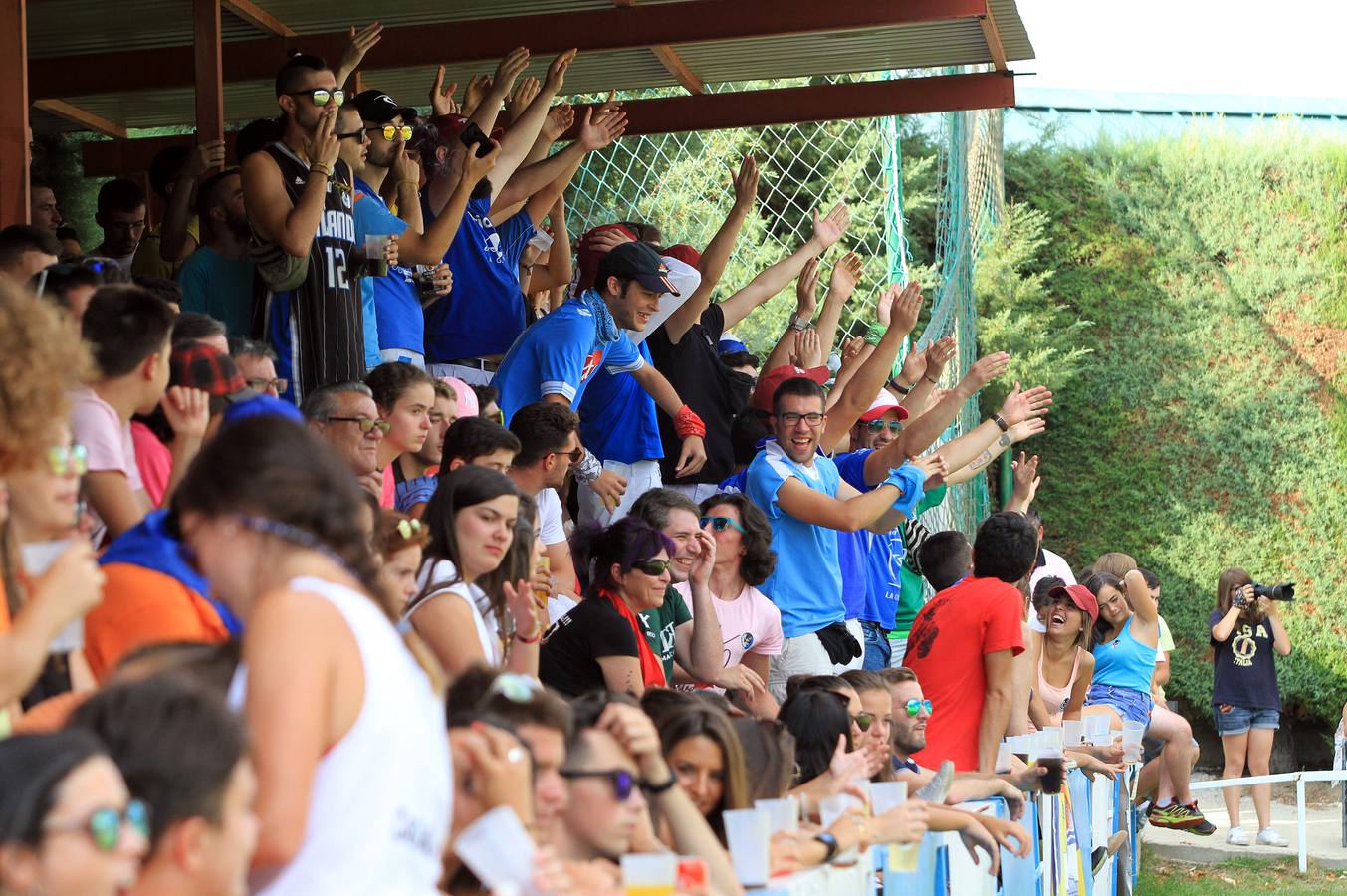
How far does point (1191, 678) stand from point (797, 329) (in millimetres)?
11427

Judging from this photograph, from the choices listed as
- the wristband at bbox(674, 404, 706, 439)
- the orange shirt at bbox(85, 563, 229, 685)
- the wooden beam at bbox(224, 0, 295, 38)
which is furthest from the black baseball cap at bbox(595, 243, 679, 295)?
the orange shirt at bbox(85, 563, 229, 685)

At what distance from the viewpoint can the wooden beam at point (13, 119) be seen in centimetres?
444

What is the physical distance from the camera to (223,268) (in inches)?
199

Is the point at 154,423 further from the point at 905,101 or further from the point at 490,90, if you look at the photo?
the point at 905,101

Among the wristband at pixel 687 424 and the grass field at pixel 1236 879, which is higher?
the wristband at pixel 687 424

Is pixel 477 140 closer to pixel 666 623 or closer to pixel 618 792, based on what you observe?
pixel 666 623

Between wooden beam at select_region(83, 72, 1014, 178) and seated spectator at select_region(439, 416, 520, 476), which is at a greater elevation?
wooden beam at select_region(83, 72, 1014, 178)

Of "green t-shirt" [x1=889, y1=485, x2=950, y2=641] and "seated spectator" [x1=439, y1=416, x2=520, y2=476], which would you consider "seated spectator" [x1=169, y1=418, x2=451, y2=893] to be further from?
"green t-shirt" [x1=889, y1=485, x2=950, y2=641]

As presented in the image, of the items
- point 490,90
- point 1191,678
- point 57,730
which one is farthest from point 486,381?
point 1191,678

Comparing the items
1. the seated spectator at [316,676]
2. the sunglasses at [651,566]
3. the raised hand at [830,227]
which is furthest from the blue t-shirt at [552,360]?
the seated spectator at [316,676]

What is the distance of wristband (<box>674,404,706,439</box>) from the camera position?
6656 mm

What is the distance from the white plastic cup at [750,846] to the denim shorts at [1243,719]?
1037 cm

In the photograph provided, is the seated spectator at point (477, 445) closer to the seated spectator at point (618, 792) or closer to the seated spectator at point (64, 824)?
the seated spectator at point (618, 792)

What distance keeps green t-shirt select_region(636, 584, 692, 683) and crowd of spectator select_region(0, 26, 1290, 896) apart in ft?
0.07
